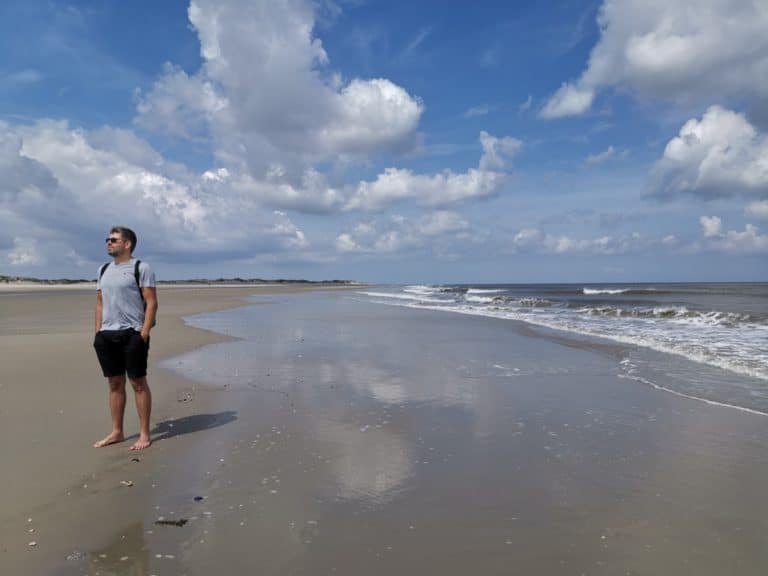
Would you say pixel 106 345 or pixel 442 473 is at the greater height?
pixel 106 345

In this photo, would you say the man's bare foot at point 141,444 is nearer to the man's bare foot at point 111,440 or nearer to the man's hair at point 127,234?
the man's bare foot at point 111,440

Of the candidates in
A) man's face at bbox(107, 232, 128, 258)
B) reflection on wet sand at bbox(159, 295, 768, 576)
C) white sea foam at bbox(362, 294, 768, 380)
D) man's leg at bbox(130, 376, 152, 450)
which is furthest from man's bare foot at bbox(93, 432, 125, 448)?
white sea foam at bbox(362, 294, 768, 380)

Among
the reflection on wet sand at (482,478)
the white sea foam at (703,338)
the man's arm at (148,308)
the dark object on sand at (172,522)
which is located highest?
the man's arm at (148,308)

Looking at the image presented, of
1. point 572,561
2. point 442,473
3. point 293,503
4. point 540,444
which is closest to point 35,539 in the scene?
point 293,503

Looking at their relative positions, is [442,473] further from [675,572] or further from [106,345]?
[106,345]

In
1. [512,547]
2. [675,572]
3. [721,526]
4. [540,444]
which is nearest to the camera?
[675,572]

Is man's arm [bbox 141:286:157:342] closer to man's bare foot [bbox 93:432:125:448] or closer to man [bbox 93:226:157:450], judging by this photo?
man [bbox 93:226:157:450]

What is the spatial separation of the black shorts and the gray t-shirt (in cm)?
7

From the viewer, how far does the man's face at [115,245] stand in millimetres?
5402

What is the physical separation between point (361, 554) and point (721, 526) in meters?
2.52

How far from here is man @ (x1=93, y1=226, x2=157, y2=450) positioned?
532cm

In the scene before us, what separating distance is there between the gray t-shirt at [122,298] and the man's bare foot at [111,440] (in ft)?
3.73

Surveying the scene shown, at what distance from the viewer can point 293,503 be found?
12.7 ft

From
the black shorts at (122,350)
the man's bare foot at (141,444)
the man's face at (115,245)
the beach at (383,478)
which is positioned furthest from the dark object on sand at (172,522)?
the man's face at (115,245)
